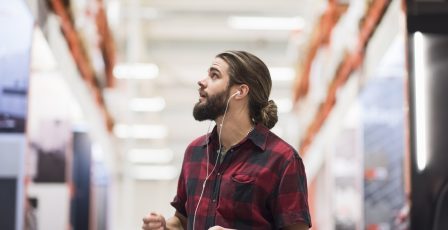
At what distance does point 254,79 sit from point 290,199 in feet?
1.31

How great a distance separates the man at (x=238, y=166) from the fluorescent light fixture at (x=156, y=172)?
2287 cm

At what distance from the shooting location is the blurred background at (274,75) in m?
3.83

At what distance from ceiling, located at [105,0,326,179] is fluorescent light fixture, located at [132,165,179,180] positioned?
6152mm

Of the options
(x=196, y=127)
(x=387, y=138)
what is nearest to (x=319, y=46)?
(x=387, y=138)

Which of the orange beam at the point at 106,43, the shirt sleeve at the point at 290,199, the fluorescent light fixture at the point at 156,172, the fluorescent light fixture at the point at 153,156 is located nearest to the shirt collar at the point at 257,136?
the shirt sleeve at the point at 290,199

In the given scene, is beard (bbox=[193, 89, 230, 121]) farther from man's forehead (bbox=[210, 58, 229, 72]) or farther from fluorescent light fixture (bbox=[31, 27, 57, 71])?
fluorescent light fixture (bbox=[31, 27, 57, 71])

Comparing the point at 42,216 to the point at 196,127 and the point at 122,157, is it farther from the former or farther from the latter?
the point at 196,127

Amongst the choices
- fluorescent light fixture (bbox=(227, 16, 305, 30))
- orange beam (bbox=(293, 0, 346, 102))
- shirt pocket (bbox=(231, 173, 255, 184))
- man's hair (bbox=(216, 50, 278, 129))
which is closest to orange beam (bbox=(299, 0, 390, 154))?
orange beam (bbox=(293, 0, 346, 102))

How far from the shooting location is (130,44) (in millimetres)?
12211

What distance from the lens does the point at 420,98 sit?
3.83 m

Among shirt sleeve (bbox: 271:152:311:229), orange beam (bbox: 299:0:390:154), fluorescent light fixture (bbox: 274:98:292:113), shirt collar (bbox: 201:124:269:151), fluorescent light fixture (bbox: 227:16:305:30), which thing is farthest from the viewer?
fluorescent light fixture (bbox: 274:98:292:113)

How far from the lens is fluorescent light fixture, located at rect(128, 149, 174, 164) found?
945 inches

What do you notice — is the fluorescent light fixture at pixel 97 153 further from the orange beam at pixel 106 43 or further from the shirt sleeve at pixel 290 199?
the shirt sleeve at pixel 290 199

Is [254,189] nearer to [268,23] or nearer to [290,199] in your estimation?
[290,199]
